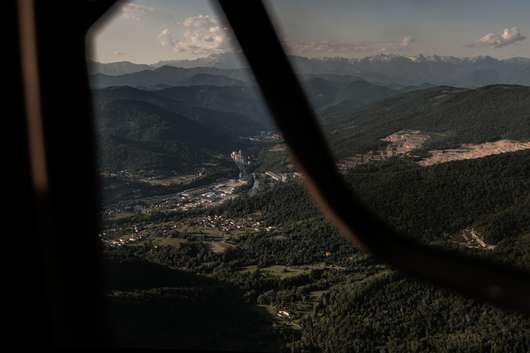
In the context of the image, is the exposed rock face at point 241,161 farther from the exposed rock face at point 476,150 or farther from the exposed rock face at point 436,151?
the exposed rock face at point 476,150

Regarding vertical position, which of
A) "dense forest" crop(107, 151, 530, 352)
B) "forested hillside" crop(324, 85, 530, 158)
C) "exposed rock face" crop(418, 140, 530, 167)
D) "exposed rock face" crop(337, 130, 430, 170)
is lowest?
"dense forest" crop(107, 151, 530, 352)

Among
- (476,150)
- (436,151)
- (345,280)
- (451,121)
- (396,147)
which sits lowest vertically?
(345,280)

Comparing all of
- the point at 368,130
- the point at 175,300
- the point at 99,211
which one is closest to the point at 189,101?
the point at 368,130

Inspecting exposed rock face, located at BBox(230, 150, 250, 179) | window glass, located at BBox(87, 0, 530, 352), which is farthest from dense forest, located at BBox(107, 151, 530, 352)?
exposed rock face, located at BBox(230, 150, 250, 179)

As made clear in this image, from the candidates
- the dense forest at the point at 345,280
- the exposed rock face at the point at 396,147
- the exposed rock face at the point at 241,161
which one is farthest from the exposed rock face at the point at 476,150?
the exposed rock face at the point at 241,161

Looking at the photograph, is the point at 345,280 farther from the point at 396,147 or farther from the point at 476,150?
the point at 476,150

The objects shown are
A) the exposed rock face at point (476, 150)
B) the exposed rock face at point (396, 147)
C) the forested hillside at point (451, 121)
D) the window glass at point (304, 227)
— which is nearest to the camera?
the window glass at point (304, 227)

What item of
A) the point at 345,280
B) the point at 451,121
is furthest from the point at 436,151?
the point at 345,280

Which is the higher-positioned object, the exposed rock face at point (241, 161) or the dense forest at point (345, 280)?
the exposed rock face at point (241, 161)

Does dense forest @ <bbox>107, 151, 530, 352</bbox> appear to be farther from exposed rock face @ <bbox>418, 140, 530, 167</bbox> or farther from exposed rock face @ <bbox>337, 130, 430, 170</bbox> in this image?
exposed rock face @ <bbox>418, 140, 530, 167</bbox>

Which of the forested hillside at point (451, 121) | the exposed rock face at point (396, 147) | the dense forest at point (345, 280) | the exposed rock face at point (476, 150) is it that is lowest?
the dense forest at point (345, 280)

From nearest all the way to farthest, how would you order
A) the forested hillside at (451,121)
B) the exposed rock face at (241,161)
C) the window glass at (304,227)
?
the window glass at (304,227)
the forested hillside at (451,121)
the exposed rock face at (241,161)

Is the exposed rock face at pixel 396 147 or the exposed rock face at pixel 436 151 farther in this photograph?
the exposed rock face at pixel 396 147
